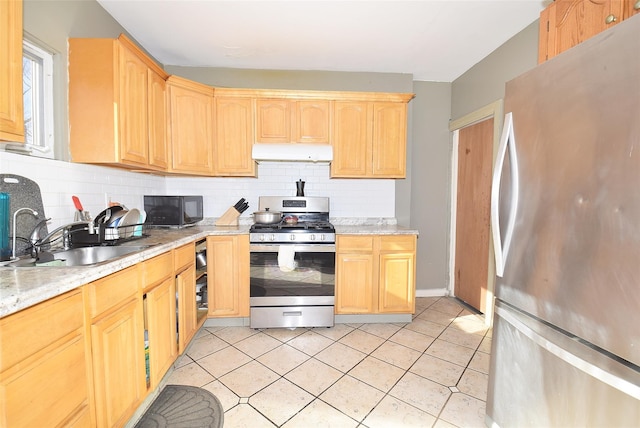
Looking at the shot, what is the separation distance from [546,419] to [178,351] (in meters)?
2.12

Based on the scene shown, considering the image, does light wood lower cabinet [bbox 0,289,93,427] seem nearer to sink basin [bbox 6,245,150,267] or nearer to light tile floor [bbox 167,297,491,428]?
sink basin [bbox 6,245,150,267]

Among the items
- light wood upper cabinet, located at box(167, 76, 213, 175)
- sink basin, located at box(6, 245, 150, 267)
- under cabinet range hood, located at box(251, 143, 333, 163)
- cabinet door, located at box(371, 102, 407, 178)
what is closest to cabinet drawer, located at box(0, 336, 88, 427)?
sink basin, located at box(6, 245, 150, 267)

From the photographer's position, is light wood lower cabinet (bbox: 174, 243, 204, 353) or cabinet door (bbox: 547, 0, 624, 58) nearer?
cabinet door (bbox: 547, 0, 624, 58)

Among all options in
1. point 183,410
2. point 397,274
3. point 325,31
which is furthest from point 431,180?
point 183,410

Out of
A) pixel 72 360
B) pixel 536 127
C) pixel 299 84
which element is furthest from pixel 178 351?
pixel 299 84

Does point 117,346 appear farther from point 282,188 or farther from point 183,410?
point 282,188

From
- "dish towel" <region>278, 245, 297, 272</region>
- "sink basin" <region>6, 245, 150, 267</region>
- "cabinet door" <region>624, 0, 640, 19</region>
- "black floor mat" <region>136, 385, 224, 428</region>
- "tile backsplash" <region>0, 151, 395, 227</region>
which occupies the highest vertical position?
"cabinet door" <region>624, 0, 640, 19</region>

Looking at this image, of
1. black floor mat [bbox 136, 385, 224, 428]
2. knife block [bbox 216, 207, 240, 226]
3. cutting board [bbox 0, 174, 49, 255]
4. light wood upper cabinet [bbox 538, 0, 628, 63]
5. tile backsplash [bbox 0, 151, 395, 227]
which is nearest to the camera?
light wood upper cabinet [bbox 538, 0, 628, 63]

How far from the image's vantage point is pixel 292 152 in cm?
271

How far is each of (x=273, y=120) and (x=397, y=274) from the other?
1.99 meters

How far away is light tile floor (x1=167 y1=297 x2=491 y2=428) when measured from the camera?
5.22 feet

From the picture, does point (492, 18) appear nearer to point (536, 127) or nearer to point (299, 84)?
point (536, 127)

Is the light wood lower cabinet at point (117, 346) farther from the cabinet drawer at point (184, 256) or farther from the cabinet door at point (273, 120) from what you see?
the cabinet door at point (273, 120)

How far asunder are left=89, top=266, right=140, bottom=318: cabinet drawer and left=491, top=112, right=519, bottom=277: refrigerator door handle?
5.86ft
